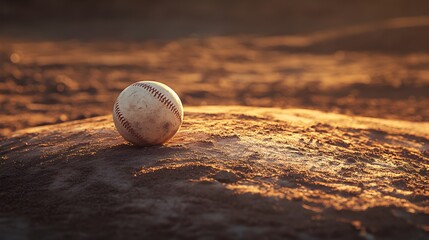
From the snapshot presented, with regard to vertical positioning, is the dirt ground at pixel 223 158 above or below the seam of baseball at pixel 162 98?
below

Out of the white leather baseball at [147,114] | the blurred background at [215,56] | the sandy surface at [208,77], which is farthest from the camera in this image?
the blurred background at [215,56]

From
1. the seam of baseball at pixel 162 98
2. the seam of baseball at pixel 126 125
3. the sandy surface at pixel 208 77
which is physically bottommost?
the sandy surface at pixel 208 77

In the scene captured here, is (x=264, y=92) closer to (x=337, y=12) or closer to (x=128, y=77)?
(x=128, y=77)

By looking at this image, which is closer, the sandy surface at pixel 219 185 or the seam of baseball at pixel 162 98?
the sandy surface at pixel 219 185

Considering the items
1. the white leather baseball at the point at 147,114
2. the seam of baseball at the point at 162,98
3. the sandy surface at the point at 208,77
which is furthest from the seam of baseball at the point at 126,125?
the sandy surface at the point at 208,77

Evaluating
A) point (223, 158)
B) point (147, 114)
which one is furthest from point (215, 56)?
point (223, 158)

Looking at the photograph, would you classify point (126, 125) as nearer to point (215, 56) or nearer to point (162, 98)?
point (162, 98)

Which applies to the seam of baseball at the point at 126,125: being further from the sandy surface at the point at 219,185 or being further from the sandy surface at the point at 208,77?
the sandy surface at the point at 208,77
